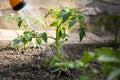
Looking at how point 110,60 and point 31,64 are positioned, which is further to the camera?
point 31,64

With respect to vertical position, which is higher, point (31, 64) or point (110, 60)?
point (110, 60)

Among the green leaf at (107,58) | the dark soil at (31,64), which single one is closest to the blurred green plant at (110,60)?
the green leaf at (107,58)

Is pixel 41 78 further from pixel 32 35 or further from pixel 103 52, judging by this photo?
pixel 103 52

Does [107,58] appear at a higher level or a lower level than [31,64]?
higher

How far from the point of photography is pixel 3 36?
2143 millimetres

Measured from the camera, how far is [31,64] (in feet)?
5.04

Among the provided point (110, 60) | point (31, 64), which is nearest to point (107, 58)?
point (110, 60)

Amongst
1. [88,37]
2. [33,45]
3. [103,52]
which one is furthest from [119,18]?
[103,52]

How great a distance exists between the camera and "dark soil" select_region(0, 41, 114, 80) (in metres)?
1.39

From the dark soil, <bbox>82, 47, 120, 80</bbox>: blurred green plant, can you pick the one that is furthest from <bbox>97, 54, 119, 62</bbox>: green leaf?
the dark soil

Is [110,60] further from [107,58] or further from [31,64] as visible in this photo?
[31,64]

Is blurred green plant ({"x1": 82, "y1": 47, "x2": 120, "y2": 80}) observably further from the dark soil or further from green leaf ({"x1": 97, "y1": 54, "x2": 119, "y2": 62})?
the dark soil

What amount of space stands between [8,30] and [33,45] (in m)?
0.56

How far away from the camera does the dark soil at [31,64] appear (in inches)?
54.7
